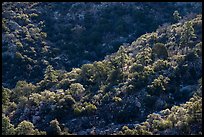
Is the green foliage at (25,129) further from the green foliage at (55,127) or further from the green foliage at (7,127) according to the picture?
the green foliage at (55,127)

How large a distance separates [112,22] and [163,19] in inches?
416

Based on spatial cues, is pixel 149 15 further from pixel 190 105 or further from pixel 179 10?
pixel 190 105

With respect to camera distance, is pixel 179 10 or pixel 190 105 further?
pixel 179 10

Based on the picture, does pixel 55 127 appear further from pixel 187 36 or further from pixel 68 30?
pixel 68 30

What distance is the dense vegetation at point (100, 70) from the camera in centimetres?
5500

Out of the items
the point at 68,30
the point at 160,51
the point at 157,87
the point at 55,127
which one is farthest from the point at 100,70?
the point at 68,30

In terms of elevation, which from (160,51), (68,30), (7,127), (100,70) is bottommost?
(7,127)

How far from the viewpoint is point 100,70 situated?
6450 centimetres

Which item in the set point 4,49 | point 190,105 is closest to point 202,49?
point 190,105

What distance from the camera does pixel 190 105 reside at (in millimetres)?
51500

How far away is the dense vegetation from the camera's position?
55.0 meters

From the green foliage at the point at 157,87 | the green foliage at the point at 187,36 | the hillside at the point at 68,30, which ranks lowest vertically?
the green foliage at the point at 157,87

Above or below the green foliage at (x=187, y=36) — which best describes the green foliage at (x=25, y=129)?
below

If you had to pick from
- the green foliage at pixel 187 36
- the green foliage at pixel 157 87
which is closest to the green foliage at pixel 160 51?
the green foliage at pixel 187 36
